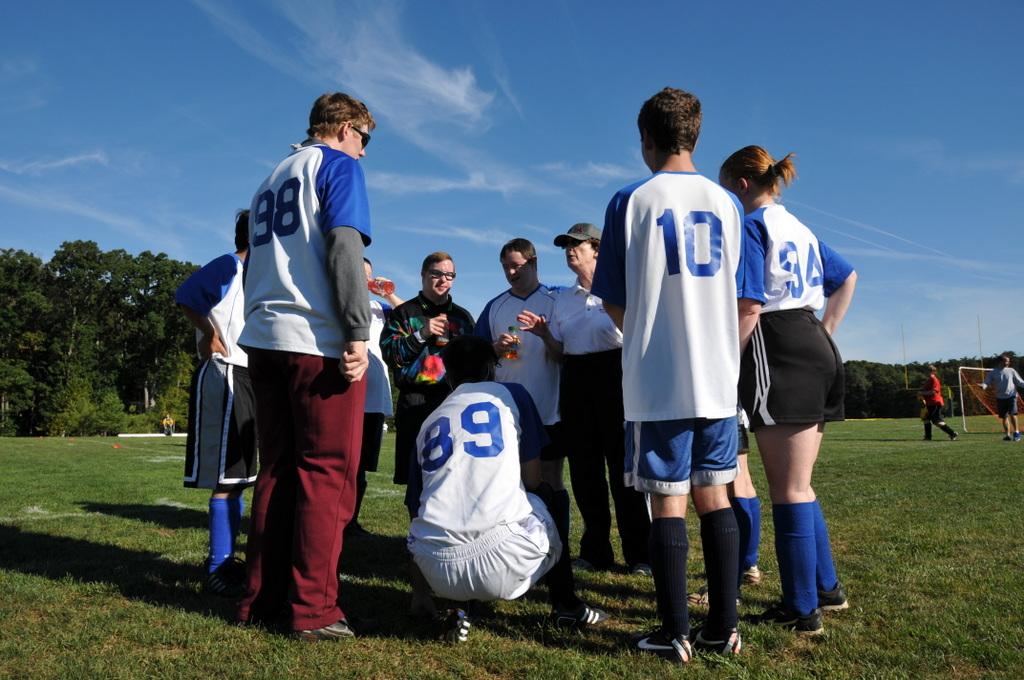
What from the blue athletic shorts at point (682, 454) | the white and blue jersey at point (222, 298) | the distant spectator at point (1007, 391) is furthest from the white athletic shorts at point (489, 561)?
the distant spectator at point (1007, 391)

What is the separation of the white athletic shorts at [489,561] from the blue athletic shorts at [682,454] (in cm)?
54

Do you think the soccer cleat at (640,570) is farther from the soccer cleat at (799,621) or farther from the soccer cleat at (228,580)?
the soccer cleat at (228,580)

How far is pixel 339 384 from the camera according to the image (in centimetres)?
322

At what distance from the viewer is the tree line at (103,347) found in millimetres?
54000

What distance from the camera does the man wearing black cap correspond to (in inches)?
179

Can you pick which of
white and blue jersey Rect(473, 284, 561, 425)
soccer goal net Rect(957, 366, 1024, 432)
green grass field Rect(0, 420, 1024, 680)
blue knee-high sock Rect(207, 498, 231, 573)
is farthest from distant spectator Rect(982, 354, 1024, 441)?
blue knee-high sock Rect(207, 498, 231, 573)

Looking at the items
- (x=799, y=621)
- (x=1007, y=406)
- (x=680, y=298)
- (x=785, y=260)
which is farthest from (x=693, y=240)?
(x=1007, y=406)

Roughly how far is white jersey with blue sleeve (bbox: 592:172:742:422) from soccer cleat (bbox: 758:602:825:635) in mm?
1028

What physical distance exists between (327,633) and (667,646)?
4.74 ft

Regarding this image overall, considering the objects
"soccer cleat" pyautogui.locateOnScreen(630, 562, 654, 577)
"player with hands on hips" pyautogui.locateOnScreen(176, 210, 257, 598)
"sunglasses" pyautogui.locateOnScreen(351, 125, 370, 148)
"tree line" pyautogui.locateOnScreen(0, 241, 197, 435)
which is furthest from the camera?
"tree line" pyautogui.locateOnScreen(0, 241, 197, 435)

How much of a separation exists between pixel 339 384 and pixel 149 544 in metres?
3.05

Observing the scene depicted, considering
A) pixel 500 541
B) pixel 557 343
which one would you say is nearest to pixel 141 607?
pixel 500 541

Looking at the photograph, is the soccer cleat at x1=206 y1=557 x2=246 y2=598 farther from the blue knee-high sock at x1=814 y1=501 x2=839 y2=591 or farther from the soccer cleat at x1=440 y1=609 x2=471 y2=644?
the blue knee-high sock at x1=814 y1=501 x2=839 y2=591

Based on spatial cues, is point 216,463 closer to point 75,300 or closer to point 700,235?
point 700,235
